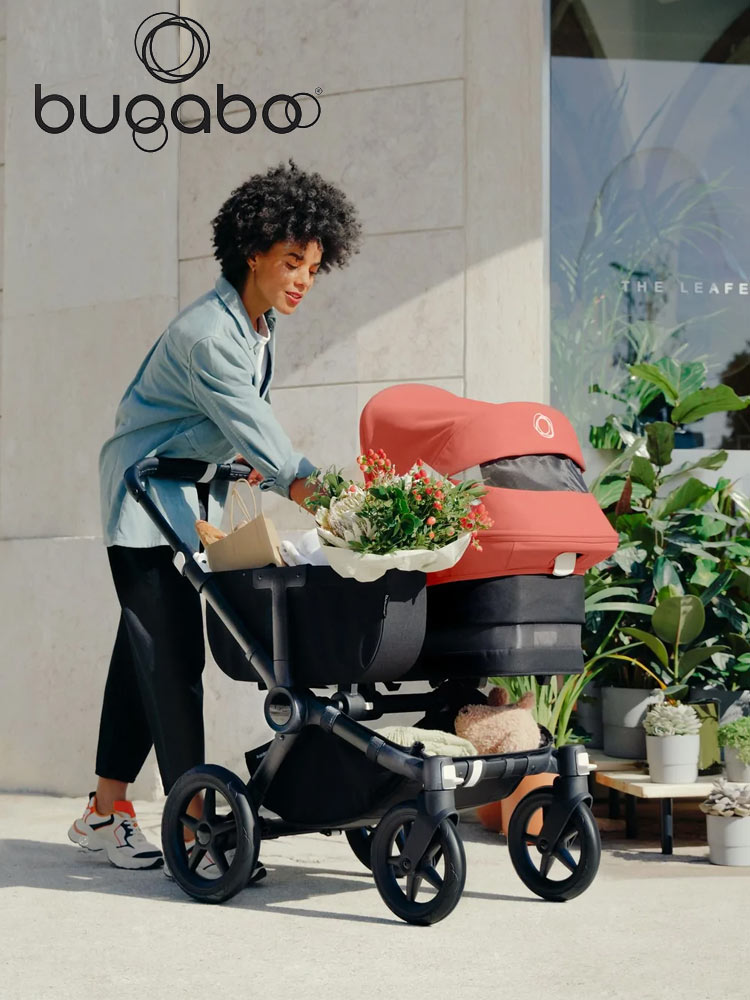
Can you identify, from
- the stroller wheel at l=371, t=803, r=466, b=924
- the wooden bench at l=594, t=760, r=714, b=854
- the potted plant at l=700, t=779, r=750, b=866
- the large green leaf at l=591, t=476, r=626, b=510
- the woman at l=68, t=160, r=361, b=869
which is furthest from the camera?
the large green leaf at l=591, t=476, r=626, b=510

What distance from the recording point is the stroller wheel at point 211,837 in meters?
2.81

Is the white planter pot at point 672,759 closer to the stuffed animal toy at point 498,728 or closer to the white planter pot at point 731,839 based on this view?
the white planter pot at point 731,839

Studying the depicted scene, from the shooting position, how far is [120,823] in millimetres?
3367

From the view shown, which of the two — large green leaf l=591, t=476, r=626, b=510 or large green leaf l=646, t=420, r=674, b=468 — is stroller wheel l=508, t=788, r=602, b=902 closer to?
large green leaf l=591, t=476, r=626, b=510

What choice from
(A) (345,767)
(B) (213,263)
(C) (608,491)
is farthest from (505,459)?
(B) (213,263)

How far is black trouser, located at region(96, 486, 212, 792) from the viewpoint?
3148 millimetres

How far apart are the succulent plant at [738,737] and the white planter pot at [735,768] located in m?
0.02

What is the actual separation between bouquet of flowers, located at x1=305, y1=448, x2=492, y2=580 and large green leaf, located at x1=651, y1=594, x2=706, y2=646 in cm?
125

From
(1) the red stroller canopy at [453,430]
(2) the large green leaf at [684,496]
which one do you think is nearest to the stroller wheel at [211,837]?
(1) the red stroller canopy at [453,430]

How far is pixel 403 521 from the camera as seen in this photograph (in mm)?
2574

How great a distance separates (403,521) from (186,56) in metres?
2.73

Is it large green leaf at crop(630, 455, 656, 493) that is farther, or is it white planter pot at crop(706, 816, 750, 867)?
large green leaf at crop(630, 455, 656, 493)

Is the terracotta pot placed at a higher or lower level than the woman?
lower

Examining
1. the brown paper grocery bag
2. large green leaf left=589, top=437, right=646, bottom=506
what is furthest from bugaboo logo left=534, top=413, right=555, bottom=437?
large green leaf left=589, top=437, right=646, bottom=506
